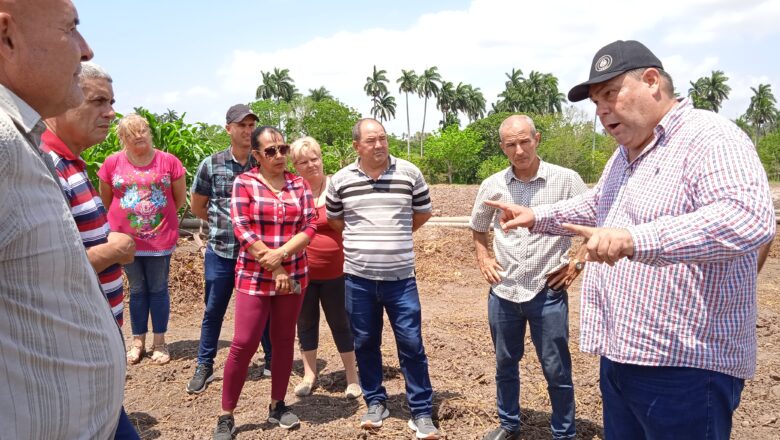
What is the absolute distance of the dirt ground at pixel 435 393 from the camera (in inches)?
147

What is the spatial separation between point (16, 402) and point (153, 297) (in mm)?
3996

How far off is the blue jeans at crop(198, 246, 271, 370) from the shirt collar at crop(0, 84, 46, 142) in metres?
3.16

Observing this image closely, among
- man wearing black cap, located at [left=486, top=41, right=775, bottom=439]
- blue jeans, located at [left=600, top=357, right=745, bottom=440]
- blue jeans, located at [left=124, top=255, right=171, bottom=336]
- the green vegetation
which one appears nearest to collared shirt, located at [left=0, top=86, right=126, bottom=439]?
man wearing black cap, located at [left=486, top=41, right=775, bottom=439]

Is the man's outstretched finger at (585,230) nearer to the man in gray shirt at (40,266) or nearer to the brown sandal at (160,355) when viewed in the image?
the man in gray shirt at (40,266)

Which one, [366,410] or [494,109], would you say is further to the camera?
[494,109]

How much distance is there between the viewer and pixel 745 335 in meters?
1.89

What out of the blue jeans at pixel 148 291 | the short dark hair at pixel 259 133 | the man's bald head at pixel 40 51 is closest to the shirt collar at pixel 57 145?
the short dark hair at pixel 259 133

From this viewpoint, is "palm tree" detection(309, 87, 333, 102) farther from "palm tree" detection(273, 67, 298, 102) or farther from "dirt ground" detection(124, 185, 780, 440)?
"dirt ground" detection(124, 185, 780, 440)

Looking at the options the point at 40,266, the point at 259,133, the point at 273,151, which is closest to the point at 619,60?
the point at 40,266

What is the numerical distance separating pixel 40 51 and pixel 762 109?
9293cm

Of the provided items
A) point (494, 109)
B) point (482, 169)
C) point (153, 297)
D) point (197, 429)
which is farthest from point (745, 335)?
point (494, 109)

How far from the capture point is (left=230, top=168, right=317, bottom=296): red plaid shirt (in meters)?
3.58

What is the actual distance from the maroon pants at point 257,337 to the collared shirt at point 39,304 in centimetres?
220

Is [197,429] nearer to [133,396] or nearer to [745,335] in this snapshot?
[133,396]
